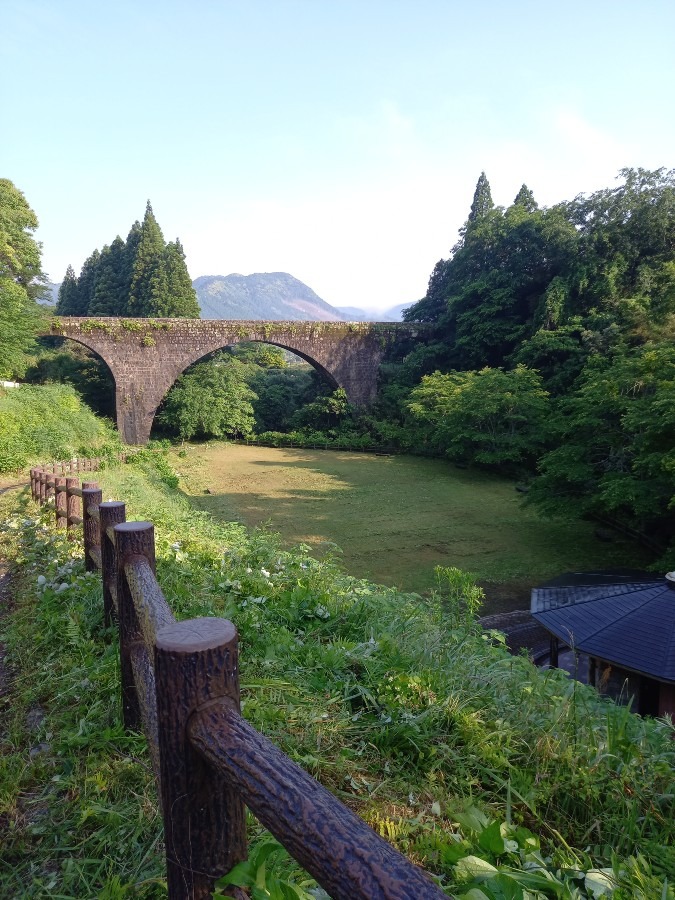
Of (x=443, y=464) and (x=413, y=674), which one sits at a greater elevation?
(x=413, y=674)

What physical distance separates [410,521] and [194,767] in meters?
9.29

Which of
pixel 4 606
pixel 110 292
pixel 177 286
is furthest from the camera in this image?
pixel 110 292

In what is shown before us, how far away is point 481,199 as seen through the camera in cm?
2295

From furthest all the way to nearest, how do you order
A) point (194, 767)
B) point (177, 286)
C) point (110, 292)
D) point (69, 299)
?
point (69, 299), point (110, 292), point (177, 286), point (194, 767)

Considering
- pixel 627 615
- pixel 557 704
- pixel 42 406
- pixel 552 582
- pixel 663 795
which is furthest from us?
pixel 42 406

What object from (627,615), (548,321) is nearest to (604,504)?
(627,615)

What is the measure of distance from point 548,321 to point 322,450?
8832mm

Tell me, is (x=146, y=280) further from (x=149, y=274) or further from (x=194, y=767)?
(x=194, y=767)

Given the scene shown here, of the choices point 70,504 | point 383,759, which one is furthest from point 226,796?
point 70,504

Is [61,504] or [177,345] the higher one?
[177,345]

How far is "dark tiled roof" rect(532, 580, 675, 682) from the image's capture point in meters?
3.72

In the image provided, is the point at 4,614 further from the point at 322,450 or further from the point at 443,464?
the point at 322,450

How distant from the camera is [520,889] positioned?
89 cm

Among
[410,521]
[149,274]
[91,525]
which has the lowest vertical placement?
[410,521]
